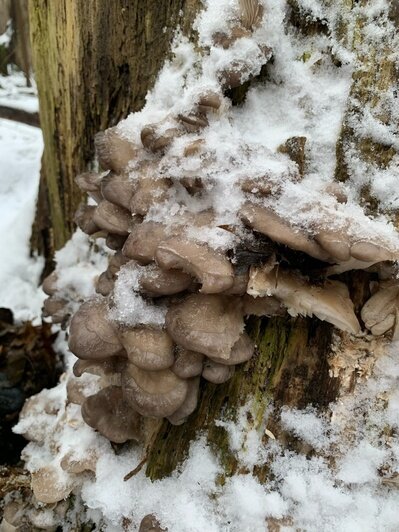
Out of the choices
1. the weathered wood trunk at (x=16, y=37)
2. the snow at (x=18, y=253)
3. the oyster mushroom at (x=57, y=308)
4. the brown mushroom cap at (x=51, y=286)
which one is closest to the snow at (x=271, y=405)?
the oyster mushroom at (x=57, y=308)

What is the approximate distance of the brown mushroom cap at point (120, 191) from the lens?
83.0 inches

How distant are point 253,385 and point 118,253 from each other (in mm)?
861

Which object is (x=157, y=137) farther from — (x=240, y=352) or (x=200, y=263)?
(x=240, y=352)

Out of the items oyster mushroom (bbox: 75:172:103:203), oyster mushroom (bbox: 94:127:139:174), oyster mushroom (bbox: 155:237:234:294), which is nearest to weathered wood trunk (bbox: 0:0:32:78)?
oyster mushroom (bbox: 75:172:103:203)

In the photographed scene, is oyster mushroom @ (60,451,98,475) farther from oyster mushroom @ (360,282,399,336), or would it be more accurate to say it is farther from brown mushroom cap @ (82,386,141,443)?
oyster mushroom @ (360,282,399,336)

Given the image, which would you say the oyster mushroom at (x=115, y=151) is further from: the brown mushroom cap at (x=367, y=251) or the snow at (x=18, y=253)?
the snow at (x=18, y=253)

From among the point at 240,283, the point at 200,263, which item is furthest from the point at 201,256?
the point at 240,283

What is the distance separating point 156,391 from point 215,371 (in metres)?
0.25

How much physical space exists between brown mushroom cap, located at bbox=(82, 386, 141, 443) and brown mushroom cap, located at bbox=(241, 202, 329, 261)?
3.60 ft

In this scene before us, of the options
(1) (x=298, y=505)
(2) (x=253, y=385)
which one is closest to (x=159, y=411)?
(2) (x=253, y=385)

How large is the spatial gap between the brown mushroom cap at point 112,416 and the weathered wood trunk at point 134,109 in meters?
0.13

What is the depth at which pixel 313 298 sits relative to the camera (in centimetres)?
195

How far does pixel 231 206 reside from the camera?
197cm

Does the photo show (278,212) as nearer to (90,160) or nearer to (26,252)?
(90,160)
